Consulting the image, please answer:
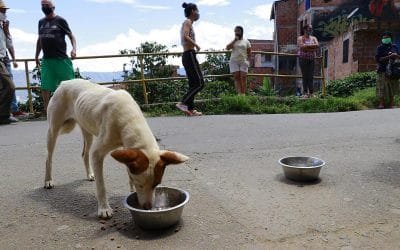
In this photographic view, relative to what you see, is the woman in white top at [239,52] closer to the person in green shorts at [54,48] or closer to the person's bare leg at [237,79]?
the person's bare leg at [237,79]

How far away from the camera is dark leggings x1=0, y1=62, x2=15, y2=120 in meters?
8.81

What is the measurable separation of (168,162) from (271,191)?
1.55 metres

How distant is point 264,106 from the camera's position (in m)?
11.2

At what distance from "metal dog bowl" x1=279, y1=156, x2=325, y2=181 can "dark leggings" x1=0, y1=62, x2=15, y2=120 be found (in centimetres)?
674

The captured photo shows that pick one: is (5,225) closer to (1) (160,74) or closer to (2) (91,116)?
(2) (91,116)

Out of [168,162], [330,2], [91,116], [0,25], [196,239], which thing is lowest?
[196,239]

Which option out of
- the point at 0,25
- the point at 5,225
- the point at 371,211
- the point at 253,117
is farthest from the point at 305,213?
the point at 0,25

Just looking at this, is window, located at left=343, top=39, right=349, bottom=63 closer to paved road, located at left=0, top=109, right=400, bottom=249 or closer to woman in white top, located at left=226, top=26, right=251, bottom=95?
woman in white top, located at left=226, top=26, right=251, bottom=95

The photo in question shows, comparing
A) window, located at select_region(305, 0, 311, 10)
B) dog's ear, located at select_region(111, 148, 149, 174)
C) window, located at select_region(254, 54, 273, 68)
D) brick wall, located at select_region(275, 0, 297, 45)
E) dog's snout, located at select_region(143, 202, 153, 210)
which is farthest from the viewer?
window, located at select_region(254, 54, 273, 68)

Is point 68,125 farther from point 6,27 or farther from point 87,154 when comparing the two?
point 6,27

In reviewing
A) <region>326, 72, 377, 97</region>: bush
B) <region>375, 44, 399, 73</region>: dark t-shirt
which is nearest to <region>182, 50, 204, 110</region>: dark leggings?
<region>375, 44, 399, 73</region>: dark t-shirt

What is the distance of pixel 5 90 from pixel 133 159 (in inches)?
276

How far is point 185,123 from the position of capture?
8602 mm

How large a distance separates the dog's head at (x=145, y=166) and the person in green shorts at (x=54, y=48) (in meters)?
5.00
